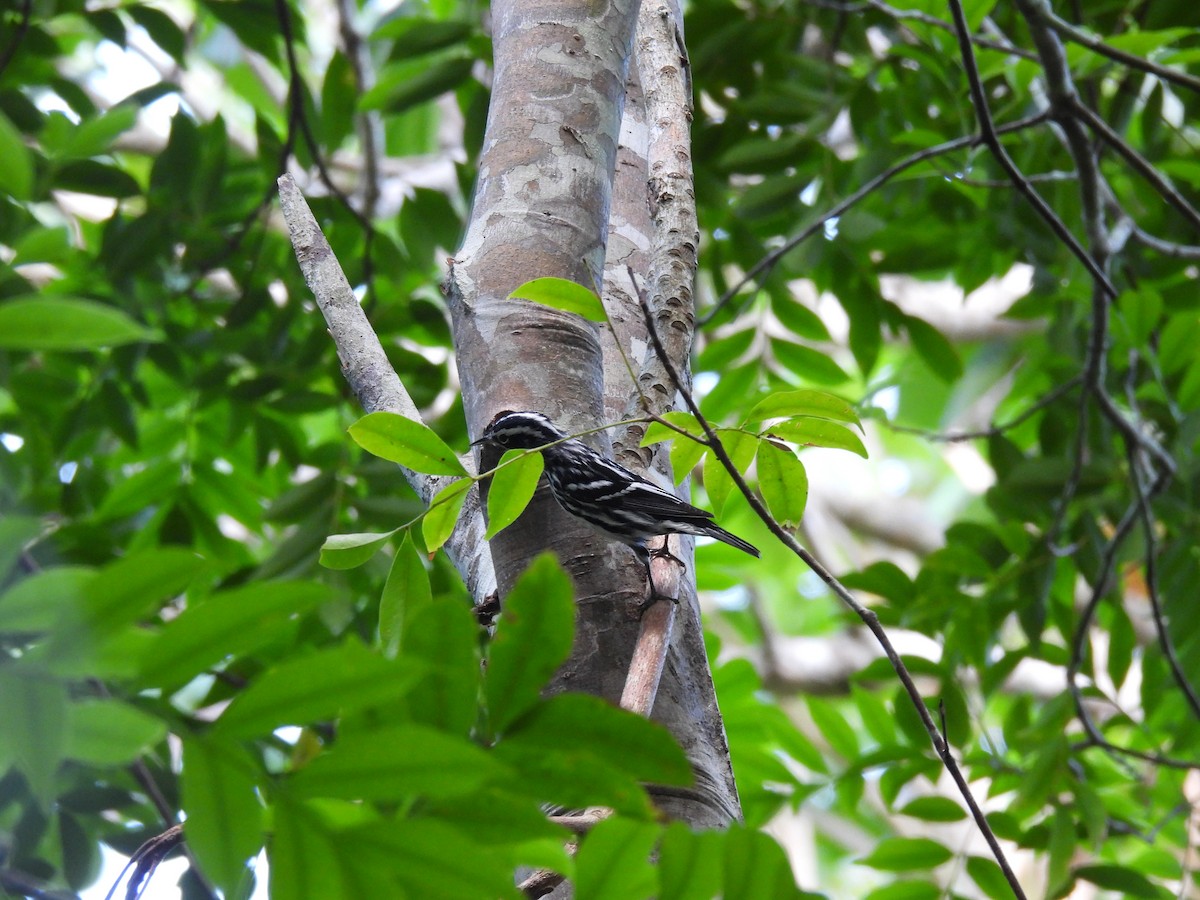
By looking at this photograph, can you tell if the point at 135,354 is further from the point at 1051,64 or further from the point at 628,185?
the point at 1051,64

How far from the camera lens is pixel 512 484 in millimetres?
1525

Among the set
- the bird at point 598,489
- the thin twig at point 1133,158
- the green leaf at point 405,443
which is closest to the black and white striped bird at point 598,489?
the bird at point 598,489

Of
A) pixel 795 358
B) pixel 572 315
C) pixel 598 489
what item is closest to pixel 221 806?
pixel 598 489

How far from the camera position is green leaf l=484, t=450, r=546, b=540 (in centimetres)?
151

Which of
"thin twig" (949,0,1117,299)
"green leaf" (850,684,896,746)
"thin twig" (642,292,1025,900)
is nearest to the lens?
"thin twig" (642,292,1025,900)

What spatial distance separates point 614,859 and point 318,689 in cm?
29

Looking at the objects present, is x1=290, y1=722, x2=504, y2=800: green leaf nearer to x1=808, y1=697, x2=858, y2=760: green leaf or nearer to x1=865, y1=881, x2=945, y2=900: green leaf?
x1=865, y1=881, x2=945, y2=900: green leaf

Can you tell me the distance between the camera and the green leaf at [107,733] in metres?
0.77

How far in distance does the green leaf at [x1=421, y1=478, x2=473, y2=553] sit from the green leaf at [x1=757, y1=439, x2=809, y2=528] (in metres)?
0.46

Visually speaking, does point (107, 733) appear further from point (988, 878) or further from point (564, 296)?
point (988, 878)

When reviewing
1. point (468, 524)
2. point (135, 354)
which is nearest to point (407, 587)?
point (468, 524)

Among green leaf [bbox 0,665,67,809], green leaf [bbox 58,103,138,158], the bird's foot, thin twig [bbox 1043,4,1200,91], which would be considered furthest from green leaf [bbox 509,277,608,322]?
thin twig [bbox 1043,4,1200,91]

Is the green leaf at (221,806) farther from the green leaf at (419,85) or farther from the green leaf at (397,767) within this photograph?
the green leaf at (419,85)

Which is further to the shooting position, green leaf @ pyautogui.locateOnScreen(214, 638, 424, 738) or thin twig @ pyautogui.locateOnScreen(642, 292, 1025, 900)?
thin twig @ pyautogui.locateOnScreen(642, 292, 1025, 900)
